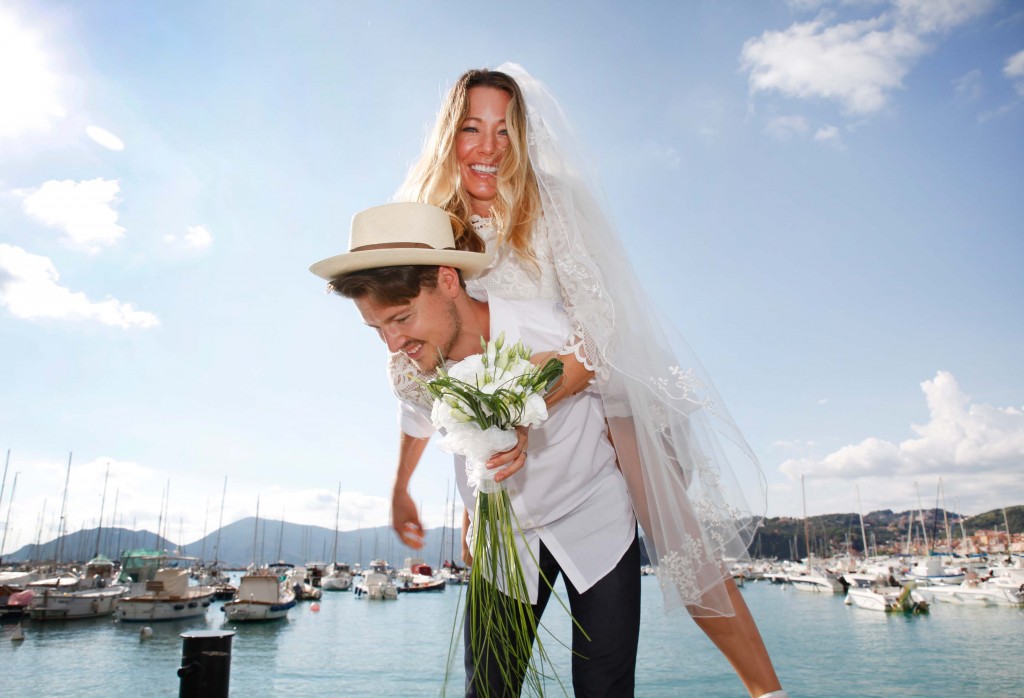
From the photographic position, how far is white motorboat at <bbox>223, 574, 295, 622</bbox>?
3447cm

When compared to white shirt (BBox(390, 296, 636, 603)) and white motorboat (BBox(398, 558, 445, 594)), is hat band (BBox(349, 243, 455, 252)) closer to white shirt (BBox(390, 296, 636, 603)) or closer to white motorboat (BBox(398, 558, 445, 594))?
white shirt (BBox(390, 296, 636, 603))

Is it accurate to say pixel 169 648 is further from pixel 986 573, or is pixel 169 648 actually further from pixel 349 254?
pixel 986 573

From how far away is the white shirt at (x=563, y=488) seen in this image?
1.83 meters

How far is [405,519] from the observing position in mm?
2350

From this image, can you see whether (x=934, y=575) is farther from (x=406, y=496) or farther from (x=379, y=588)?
(x=406, y=496)

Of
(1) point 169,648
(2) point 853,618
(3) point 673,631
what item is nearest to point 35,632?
(1) point 169,648

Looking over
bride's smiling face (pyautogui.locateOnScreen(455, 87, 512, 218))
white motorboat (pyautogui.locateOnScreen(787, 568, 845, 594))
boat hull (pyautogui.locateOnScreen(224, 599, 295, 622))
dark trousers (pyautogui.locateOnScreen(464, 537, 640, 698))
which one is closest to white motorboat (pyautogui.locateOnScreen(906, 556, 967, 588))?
white motorboat (pyautogui.locateOnScreen(787, 568, 845, 594))

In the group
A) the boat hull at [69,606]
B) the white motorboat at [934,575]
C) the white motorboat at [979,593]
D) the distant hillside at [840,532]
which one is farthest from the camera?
the distant hillside at [840,532]

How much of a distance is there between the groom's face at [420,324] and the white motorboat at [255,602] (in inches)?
1496

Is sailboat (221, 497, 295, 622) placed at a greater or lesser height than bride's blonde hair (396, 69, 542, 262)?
lesser

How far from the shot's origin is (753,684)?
70.1 inches

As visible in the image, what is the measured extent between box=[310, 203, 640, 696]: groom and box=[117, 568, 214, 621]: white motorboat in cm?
3782

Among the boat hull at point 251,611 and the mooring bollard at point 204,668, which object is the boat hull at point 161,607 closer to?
the boat hull at point 251,611

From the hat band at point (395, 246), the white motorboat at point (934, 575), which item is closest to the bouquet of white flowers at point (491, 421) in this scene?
the hat band at point (395, 246)
